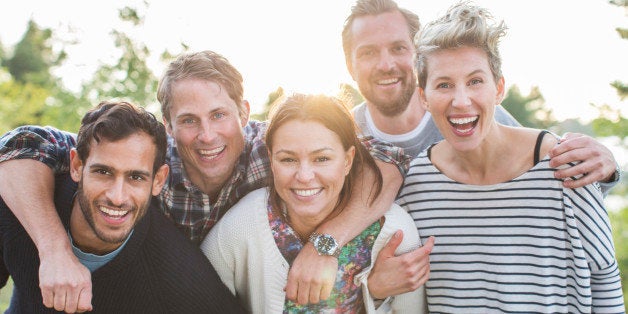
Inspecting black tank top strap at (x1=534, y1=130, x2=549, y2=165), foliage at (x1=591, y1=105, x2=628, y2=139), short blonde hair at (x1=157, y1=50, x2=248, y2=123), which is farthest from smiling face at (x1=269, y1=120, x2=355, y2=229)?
foliage at (x1=591, y1=105, x2=628, y2=139)

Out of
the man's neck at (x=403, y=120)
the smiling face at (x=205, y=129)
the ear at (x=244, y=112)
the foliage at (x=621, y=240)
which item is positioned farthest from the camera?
the foliage at (x=621, y=240)

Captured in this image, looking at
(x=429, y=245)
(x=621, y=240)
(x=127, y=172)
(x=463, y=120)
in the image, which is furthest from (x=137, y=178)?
(x=621, y=240)

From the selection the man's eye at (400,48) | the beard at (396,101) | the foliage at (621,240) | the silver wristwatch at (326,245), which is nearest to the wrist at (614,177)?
the silver wristwatch at (326,245)

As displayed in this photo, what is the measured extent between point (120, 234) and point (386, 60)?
7.23ft

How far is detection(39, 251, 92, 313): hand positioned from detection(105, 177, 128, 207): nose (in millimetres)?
348

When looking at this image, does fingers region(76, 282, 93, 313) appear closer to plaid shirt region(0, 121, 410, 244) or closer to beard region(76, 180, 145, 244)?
beard region(76, 180, 145, 244)

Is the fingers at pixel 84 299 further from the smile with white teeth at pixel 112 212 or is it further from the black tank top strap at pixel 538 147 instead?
the black tank top strap at pixel 538 147

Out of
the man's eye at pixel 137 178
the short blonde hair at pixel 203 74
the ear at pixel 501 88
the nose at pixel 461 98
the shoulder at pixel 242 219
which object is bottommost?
the shoulder at pixel 242 219

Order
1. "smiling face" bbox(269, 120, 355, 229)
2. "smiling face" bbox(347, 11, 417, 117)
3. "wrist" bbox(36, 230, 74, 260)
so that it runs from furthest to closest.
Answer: "smiling face" bbox(347, 11, 417, 117), "smiling face" bbox(269, 120, 355, 229), "wrist" bbox(36, 230, 74, 260)

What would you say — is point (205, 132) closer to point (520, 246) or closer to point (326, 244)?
point (326, 244)

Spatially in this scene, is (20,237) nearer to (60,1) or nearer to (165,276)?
(165,276)

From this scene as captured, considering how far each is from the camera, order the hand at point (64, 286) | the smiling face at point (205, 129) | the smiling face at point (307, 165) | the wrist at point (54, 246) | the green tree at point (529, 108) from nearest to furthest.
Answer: the hand at point (64, 286) < the wrist at point (54, 246) < the smiling face at point (307, 165) < the smiling face at point (205, 129) < the green tree at point (529, 108)

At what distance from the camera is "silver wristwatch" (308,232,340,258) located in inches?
109

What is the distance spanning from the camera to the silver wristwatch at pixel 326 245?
9.11ft
